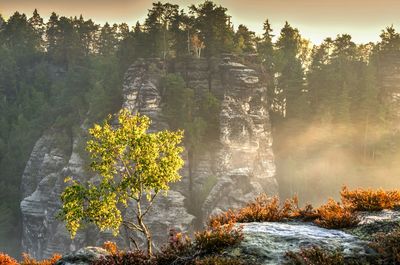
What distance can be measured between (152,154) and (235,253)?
7.02 metres

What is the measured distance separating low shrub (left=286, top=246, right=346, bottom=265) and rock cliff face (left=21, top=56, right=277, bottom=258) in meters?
58.9

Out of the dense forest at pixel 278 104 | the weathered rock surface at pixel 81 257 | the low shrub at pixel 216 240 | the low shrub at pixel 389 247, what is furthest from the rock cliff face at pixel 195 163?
the low shrub at pixel 389 247

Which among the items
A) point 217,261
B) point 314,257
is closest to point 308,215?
point 314,257

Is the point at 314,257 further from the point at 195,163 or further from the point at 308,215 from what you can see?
the point at 195,163

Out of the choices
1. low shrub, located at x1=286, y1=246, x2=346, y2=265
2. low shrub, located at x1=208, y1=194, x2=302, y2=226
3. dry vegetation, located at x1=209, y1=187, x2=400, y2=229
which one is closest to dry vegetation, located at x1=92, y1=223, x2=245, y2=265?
low shrub, located at x1=286, y1=246, x2=346, y2=265

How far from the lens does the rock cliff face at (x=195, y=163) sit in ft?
226

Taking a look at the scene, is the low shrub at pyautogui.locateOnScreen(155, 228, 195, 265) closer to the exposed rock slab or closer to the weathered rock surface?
the exposed rock slab

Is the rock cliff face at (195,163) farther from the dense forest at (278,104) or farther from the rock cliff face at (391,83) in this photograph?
the rock cliff face at (391,83)

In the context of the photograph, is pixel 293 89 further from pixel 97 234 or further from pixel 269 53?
pixel 97 234

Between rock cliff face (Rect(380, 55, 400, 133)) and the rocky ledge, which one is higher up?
rock cliff face (Rect(380, 55, 400, 133))

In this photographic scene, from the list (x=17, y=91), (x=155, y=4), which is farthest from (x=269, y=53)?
(x=17, y=91)

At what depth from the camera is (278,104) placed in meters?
85.4

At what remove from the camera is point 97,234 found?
234 ft

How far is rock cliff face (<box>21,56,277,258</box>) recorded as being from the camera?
68812mm
